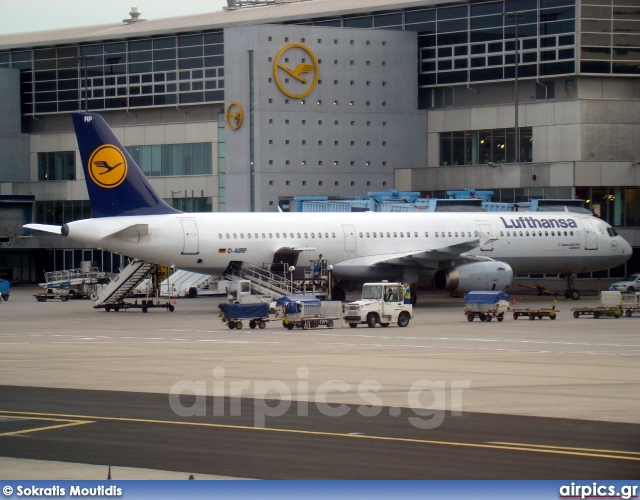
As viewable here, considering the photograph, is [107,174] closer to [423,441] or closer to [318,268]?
[318,268]

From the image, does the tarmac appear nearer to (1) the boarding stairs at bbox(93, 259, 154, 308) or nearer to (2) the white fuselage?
(2) the white fuselage

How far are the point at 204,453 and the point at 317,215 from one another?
41168 mm

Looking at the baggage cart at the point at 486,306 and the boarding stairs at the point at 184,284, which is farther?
the boarding stairs at the point at 184,284

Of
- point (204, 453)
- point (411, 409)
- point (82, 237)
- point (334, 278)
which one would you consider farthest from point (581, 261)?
point (204, 453)

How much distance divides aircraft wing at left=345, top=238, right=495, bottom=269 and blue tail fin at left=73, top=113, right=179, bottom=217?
38.0 feet

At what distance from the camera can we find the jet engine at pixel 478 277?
54000 mm

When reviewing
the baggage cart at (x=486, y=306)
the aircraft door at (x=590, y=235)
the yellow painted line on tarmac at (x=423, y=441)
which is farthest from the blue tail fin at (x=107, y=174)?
the yellow painted line on tarmac at (x=423, y=441)

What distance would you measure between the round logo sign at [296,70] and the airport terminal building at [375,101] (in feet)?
0.33

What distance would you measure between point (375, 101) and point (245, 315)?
4617 cm

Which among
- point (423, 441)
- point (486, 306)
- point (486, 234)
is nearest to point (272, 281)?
point (486, 306)

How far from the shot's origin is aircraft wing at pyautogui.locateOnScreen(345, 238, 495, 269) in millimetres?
54719

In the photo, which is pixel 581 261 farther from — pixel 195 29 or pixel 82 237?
pixel 195 29

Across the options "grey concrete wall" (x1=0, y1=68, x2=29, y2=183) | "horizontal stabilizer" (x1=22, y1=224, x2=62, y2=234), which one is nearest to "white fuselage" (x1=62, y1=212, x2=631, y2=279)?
"horizontal stabilizer" (x1=22, y1=224, x2=62, y2=234)

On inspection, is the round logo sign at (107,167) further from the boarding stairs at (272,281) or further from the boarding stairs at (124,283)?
the boarding stairs at (272,281)
